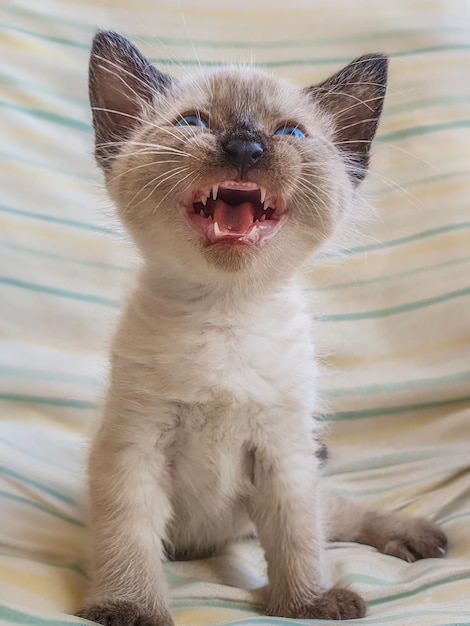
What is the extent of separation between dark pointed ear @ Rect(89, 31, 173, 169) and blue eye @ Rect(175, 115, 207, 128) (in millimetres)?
125

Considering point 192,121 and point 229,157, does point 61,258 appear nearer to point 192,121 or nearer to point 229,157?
point 192,121

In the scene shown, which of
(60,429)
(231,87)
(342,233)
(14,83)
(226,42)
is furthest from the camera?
(226,42)

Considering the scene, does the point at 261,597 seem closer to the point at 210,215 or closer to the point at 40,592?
the point at 40,592

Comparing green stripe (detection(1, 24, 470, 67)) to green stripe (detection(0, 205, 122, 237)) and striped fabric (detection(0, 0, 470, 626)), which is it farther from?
green stripe (detection(0, 205, 122, 237))

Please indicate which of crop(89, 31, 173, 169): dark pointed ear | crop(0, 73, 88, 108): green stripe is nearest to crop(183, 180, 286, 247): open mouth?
crop(89, 31, 173, 169): dark pointed ear

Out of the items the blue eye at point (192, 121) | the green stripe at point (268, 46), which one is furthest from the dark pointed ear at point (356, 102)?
the green stripe at point (268, 46)

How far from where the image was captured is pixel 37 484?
3.92 feet

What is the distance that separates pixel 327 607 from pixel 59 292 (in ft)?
2.78

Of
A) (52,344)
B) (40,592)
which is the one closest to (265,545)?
(40,592)

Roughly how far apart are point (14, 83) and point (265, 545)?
109cm

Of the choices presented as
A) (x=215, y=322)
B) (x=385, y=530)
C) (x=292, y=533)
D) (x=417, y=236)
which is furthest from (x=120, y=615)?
(x=417, y=236)

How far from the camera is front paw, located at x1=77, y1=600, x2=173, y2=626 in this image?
820mm

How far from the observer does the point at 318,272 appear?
1.63 m

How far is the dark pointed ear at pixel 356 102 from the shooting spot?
1.04 meters
